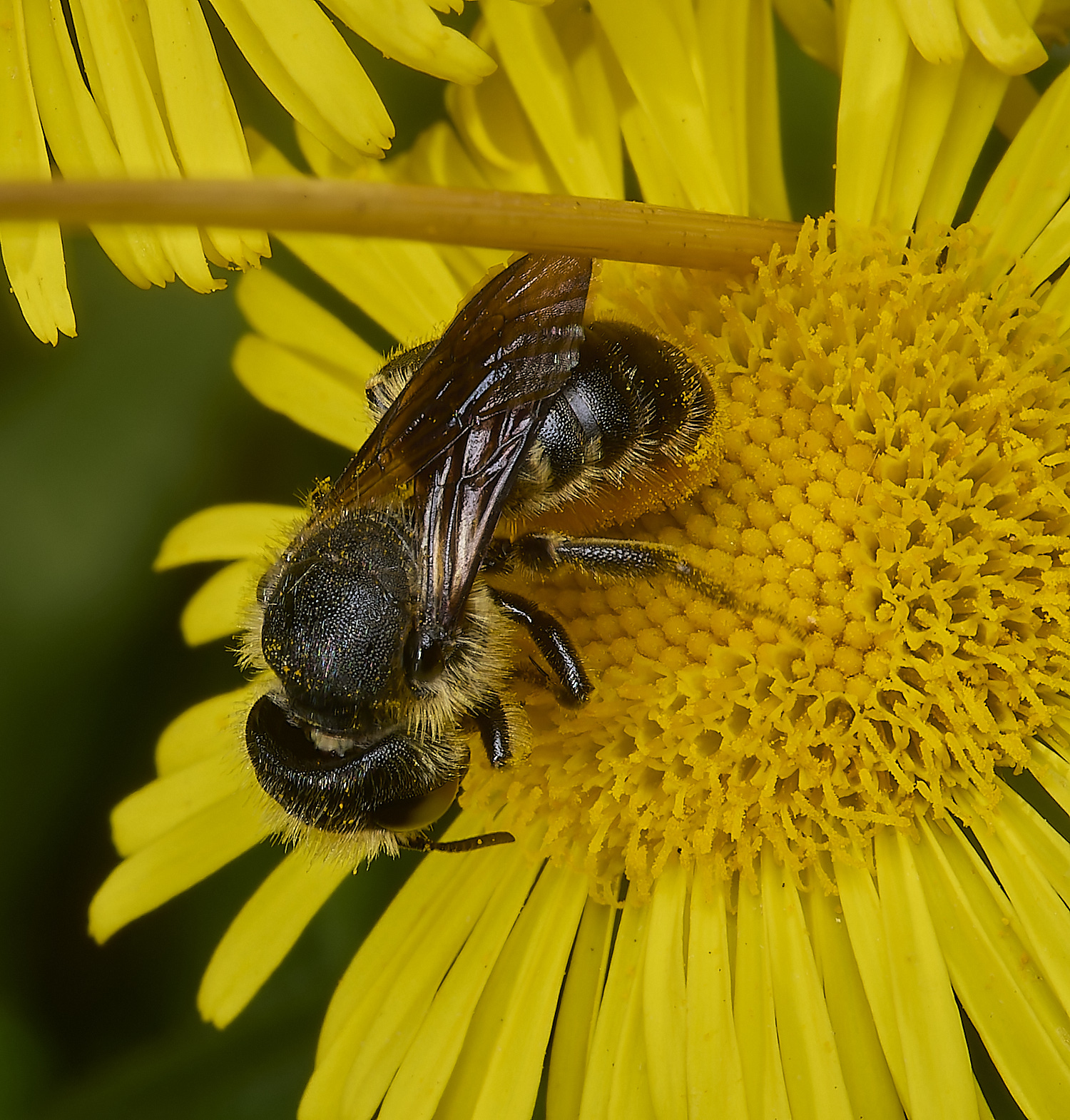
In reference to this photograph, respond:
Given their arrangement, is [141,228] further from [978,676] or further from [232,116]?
[978,676]

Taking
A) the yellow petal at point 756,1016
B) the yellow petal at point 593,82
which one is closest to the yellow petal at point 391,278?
the yellow petal at point 593,82

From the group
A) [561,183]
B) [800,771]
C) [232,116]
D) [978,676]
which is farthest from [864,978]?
[232,116]

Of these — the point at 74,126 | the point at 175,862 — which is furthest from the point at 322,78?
the point at 175,862

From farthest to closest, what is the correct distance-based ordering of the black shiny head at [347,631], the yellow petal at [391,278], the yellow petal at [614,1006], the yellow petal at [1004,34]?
the yellow petal at [391,278] < the yellow petal at [614,1006] < the yellow petal at [1004,34] < the black shiny head at [347,631]

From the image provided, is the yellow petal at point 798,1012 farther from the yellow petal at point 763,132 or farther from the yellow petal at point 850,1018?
the yellow petal at point 763,132

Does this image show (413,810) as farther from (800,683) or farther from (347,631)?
(800,683)

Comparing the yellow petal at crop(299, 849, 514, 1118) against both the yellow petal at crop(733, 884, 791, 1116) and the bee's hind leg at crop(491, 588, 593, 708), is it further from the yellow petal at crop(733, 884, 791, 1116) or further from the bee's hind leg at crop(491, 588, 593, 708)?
the bee's hind leg at crop(491, 588, 593, 708)
